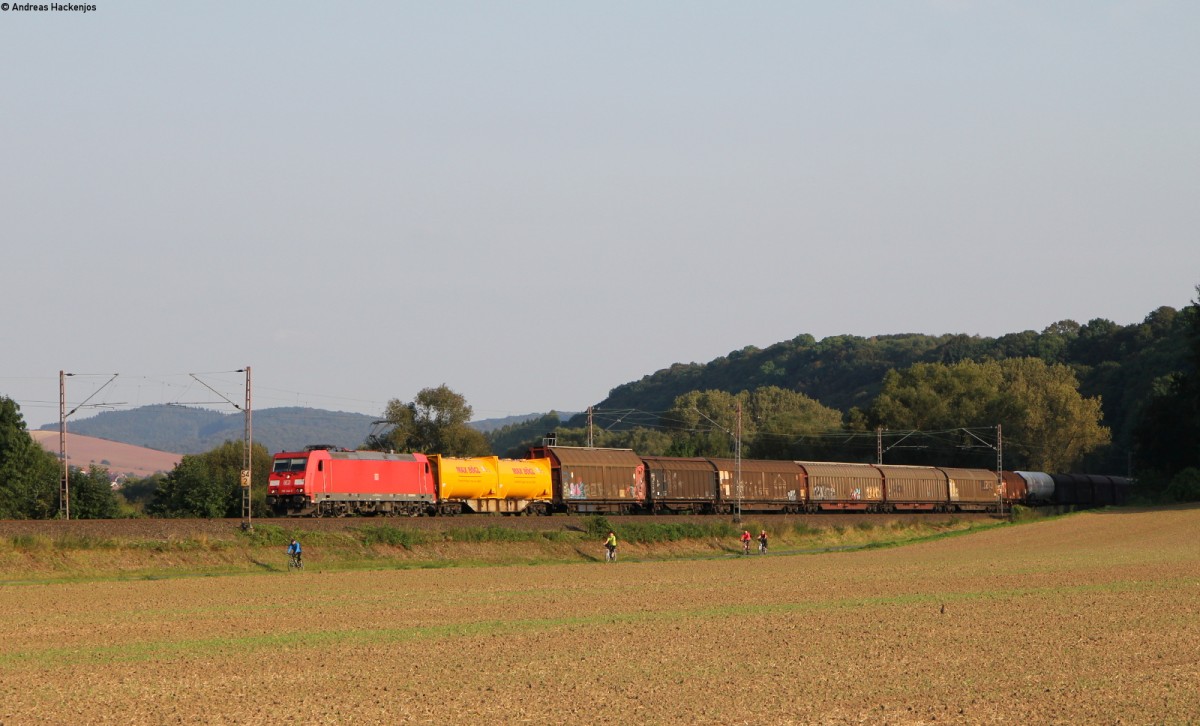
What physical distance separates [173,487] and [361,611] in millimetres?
42373

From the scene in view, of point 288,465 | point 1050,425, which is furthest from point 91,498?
point 1050,425

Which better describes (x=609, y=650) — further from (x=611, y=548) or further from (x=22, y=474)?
(x=22, y=474)

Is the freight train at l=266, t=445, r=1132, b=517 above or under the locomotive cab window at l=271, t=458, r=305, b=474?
under

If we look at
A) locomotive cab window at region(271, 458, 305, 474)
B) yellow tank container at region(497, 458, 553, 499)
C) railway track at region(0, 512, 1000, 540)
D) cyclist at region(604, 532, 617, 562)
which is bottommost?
cyclist at region(604, 532, 617, 562)

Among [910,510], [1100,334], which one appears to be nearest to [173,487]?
[910,510]

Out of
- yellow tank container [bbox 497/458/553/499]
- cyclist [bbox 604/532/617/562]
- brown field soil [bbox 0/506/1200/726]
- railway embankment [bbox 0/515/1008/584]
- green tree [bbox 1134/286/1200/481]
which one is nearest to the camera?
brown field soil [bbox 0/506/1200/726]

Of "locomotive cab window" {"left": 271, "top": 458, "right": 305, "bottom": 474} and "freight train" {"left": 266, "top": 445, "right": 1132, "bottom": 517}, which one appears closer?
"locomotive cab window" {"left": 271, "top": 458, "right": 305, "bottom": 474}

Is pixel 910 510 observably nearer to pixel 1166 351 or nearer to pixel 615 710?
pixel 615 710

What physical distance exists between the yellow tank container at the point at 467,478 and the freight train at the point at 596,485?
0.06 m

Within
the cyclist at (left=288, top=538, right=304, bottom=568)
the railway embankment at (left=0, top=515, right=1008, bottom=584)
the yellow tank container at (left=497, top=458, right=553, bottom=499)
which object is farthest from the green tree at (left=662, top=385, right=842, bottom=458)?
the cyclist at (left=288, top=538, right=304, bottom=568)

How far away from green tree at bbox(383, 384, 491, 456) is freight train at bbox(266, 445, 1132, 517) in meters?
59.0

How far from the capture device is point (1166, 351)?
502 ft

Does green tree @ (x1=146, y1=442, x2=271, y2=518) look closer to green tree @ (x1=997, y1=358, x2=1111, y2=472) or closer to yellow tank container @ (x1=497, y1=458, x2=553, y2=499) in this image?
yellow tank container @ (x1=497, y1=458, x2=553, y2=499)

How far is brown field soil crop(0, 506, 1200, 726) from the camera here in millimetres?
18016
